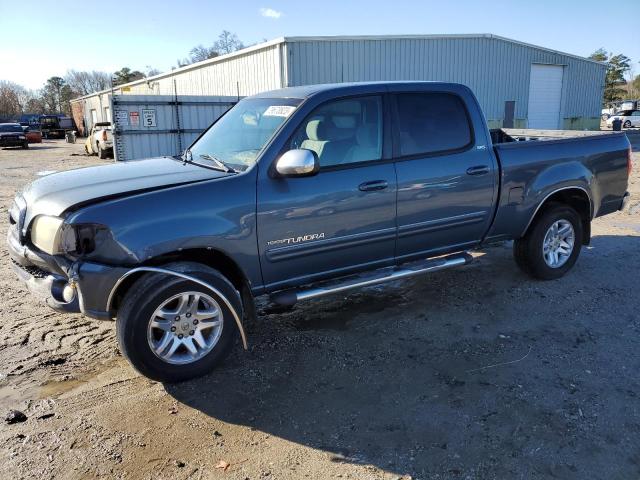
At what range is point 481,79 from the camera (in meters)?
22.5

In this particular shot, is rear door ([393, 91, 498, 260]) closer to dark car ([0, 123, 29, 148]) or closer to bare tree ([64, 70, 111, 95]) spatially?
dark car ([0, 123, 29, 148])

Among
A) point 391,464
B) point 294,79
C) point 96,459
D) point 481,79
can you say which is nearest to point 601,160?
point 391,464

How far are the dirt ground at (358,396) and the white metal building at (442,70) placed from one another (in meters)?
14.4

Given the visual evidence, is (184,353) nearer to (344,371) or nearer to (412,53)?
(344,371)

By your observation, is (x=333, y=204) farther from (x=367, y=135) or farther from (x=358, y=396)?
(x=358, y=396)

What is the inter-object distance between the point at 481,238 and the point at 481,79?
1962 cm

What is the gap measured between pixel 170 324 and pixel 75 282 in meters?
0.65

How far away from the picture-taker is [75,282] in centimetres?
318

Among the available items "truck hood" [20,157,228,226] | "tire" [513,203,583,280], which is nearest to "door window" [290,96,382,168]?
"truck hood" [20,157,228,226]

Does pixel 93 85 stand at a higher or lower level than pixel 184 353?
higher

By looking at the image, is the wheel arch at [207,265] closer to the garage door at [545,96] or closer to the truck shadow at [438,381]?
the truck shadow at [438,381]

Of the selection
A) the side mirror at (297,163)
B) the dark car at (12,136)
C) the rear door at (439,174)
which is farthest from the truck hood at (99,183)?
the dark car at (12,136)

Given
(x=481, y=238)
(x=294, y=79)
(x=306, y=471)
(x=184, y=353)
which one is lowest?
(x=306, y=471)

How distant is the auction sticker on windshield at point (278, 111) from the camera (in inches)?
157
